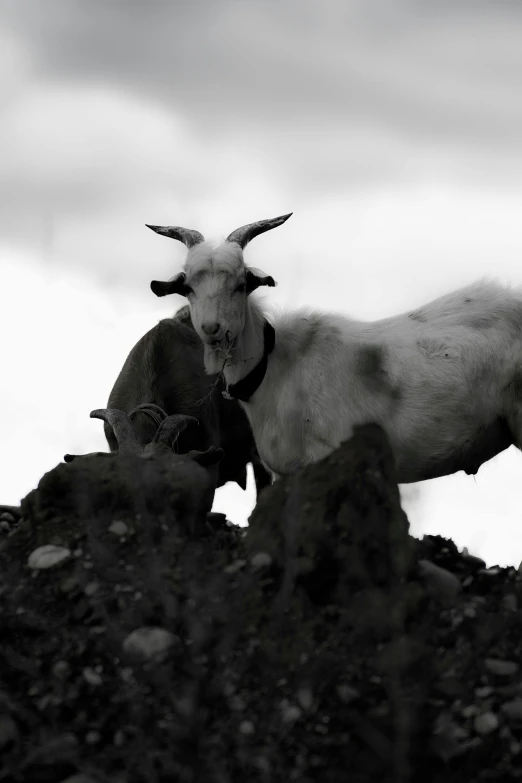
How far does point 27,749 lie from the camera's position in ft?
13.3

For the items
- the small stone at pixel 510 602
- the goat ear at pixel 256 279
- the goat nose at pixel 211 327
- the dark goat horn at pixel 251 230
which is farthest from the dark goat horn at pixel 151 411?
the small stone at pixel 510 602

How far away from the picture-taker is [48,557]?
522 cm

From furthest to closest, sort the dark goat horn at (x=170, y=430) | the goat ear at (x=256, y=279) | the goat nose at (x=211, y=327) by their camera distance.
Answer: the dark goat horn at (x=170, y=430)
the goat ear at (x=256, y=279)
the goat nose at (x=211, y=327)

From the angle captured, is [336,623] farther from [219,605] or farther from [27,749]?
[27,749]

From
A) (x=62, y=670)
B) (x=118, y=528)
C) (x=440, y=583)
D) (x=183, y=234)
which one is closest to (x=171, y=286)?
(x=183, y=234)

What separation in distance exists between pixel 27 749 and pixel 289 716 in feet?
3.14

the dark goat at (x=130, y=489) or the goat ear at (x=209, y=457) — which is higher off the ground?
the goat ear at (x=209, y=457)

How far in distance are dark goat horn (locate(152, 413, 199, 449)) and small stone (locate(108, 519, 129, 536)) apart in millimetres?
3807

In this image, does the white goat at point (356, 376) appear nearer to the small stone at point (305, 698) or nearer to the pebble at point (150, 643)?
the pebble at point (150, 643)

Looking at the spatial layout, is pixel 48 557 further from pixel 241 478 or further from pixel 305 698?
pixel 241 478

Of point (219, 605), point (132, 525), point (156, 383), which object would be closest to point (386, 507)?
point (219, 605)

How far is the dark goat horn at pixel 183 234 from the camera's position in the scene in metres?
7.52

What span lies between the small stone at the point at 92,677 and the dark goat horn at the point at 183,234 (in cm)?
365

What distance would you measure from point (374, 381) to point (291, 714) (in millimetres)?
3343
